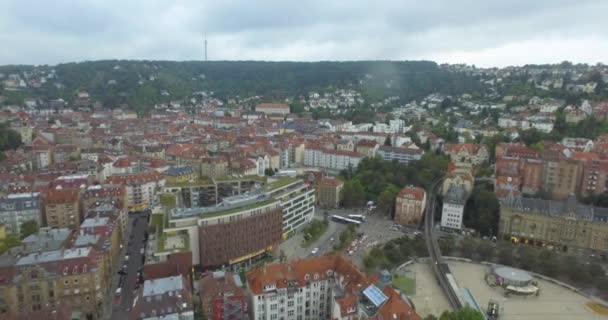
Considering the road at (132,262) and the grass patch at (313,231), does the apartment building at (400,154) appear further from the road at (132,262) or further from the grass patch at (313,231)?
the road at (132,262)

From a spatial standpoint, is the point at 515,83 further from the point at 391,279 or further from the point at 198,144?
the point at 391,279

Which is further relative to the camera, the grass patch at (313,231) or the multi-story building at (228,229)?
the grass patch at (313,231)

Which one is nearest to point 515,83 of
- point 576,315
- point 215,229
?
point 576,315

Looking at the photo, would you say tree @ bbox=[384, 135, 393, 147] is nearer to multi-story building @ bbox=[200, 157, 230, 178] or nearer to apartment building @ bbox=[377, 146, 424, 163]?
apartment building @ bbox=[377, 146, 424, 163]

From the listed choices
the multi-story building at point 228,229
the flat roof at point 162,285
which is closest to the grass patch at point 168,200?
the multi-story building at point 228,229

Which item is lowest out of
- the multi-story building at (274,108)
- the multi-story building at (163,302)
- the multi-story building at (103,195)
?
the multi-story building at (163,302)

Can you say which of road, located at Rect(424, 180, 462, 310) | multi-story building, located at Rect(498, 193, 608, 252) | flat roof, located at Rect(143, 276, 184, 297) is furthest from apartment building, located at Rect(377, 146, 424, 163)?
flat roof, located at Rect(143, 276, 184, 297)
